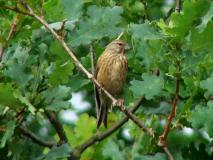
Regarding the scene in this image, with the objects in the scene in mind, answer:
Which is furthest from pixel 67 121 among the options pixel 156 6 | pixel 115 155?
pixel 115 155

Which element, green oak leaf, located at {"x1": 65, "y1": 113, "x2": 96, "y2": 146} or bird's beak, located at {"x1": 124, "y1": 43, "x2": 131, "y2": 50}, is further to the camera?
green oak leaf, located at {"x1": 65, "y1": 113, "x2": 96, "y2": 146}

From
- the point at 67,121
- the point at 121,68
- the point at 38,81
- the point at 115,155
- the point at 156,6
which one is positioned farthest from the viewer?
the point at 67,121

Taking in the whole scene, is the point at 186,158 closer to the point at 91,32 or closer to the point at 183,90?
the point at 183,90

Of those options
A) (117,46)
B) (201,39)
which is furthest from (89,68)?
(201,39)

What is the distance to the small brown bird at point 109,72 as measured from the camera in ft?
19.6

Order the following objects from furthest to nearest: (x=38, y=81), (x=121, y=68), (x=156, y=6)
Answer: (x=156, y=6)
(x=121, y=68)
(x=38, y=81)

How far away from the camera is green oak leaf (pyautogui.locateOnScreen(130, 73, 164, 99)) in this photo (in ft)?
14.1

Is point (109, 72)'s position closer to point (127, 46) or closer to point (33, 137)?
point (127, 46)

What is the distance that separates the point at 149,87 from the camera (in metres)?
4.30

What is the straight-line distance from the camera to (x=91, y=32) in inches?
188

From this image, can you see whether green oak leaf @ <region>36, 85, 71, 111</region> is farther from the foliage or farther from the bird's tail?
the bird's tail

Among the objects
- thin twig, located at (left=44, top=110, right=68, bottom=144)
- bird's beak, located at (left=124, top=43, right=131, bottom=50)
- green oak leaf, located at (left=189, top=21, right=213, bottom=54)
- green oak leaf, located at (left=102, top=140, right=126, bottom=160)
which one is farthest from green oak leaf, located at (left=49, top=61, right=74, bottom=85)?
bird's beak, located at (left=124, top=43, right=131, bottom=50)

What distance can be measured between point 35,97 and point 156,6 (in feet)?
8.70

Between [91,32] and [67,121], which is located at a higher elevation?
[91,32]
